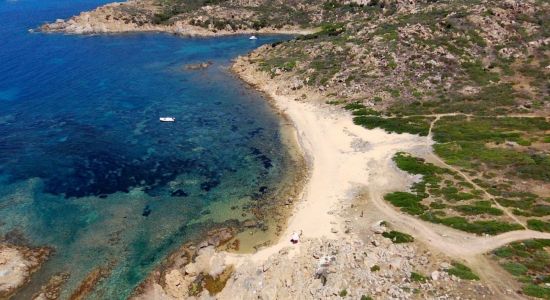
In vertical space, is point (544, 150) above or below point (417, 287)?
above

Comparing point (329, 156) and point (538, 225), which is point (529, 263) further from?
point (329, 156)

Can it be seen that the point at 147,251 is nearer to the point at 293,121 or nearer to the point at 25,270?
the point at 25,270

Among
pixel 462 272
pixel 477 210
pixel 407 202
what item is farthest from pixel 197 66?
pixel 462 272

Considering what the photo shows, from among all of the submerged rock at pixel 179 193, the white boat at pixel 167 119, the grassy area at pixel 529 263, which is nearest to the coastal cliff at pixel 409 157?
the grassy area at pixel 529 263

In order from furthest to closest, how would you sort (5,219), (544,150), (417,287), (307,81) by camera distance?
(307,81)
(544,150)
(5,219)
(417,287)

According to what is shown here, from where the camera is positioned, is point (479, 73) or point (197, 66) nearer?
point (479, 73)

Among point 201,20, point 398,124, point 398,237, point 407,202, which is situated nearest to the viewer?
point 398,237

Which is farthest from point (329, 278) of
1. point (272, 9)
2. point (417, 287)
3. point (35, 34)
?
point (35, 34)

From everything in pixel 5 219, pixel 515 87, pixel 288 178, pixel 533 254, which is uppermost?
pixel 515 87
